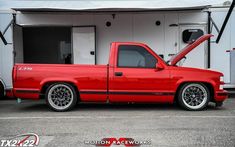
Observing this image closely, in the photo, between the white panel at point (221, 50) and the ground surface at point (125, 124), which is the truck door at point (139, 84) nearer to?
the ground surface at point (125, 124)

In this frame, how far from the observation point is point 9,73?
962 cm

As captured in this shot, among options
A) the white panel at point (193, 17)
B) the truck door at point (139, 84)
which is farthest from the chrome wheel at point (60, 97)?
the white panel at point (193, 17)

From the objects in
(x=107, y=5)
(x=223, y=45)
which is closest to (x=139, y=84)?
(x=107, y=5)

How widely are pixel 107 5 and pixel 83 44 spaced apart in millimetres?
1638

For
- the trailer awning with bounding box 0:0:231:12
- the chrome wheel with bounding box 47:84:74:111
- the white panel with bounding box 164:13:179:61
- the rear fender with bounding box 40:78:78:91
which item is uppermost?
the trailer awning with bounding box 0:0:231:12

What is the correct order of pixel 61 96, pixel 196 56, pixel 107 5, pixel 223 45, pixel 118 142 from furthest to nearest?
pixel 196 56 < pixel 223 45 < pixel 107 5 < pixel 61 96 < pixel 118 142

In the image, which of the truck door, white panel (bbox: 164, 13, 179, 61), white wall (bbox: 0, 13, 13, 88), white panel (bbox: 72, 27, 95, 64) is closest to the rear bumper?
the truck door

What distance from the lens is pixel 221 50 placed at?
32.2ft

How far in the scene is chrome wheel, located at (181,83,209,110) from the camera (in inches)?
293

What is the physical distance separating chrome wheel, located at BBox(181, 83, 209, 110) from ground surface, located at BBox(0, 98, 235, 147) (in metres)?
0.24

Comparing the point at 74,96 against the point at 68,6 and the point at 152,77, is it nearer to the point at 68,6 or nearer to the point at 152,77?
the point at 152,77

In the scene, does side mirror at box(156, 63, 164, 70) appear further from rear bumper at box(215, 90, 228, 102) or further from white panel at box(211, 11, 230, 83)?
white panel at box(211, 11, 230, 83)

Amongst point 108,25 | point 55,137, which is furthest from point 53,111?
point 108,25

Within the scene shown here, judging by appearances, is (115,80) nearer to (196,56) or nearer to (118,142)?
(118,142)
